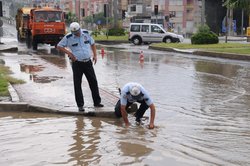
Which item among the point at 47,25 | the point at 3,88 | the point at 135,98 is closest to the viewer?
the point at 135,98

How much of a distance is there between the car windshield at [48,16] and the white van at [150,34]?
10207 mm

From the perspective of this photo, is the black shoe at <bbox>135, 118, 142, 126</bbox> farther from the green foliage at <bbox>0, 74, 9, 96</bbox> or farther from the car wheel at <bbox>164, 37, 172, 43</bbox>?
the car wheel at <bbox>164, 37, 172, 43</bbox>

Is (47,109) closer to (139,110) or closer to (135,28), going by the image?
(139,110)

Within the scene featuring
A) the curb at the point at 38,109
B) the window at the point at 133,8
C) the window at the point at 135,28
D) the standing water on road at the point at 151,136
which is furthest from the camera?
the window at the point at 133,8

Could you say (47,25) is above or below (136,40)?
above

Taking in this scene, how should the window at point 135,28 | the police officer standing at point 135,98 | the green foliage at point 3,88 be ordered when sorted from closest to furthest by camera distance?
the police officer standing at point 135,98
the green foliage at point 3,88
the window at point 135,28

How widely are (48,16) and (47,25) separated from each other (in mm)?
661

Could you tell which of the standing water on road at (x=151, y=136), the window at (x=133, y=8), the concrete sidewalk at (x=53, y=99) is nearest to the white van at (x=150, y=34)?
the concrete sidewalk at (x=53, y=99)

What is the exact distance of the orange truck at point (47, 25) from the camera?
27.4 metres

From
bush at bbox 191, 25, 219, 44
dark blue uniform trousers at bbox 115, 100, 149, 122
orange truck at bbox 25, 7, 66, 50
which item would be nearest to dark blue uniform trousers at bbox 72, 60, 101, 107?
dark blue uniform trousers at bbox 115, 100, 149, 122

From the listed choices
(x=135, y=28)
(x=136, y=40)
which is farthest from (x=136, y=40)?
(x=135, y=28)

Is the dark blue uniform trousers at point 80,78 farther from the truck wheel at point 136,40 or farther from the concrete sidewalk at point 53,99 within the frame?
the truck wheel at point 136,40

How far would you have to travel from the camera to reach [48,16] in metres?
27.8

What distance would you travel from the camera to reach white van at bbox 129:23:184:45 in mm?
36812
